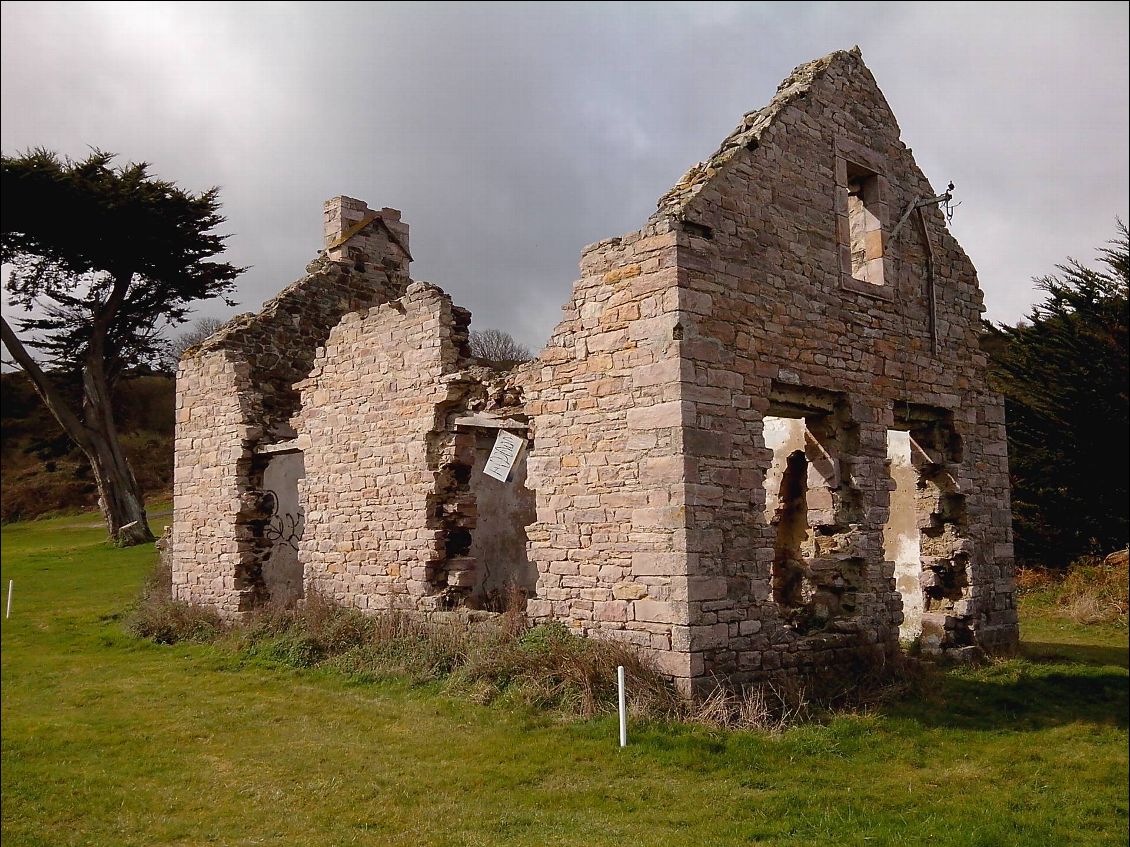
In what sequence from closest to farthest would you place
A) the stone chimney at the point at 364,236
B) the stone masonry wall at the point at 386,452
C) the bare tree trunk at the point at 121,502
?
the stone masonry wall at the point at 386,452, the stone chimney at the point at 364,236, the bare tree trunk at the point at 121,502

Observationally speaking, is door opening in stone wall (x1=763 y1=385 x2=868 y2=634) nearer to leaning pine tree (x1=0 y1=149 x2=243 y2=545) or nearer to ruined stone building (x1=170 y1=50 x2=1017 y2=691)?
ruined stone building (x1=170 y1=50 x2=1017 y2=691)

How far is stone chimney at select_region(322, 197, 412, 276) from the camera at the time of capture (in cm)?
1573

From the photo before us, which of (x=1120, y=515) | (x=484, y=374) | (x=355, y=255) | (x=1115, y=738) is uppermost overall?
(x=355, y=255)

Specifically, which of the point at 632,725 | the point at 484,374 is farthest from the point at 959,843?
the point at 484,374

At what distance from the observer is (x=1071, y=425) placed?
57.0 feet

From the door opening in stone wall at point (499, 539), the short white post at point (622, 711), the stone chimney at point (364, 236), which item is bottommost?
the short white post at point (622, 711)

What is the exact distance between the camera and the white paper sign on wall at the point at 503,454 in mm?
10539

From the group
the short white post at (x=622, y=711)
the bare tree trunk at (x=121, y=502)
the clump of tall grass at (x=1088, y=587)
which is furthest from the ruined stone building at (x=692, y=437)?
the bare tree trunk at (x=121, y=502)

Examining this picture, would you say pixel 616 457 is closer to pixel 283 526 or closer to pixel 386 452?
pixel 386 452

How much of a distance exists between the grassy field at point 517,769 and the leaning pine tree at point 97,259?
2.91 m

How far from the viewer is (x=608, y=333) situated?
30.5 feet

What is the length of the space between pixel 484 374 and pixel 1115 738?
7392 millimetres

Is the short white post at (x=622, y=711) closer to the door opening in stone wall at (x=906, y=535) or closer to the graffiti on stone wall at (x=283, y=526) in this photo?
the door opening in stone wall at (x=906, y=535)

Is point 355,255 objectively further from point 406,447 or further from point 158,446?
point 158,446
